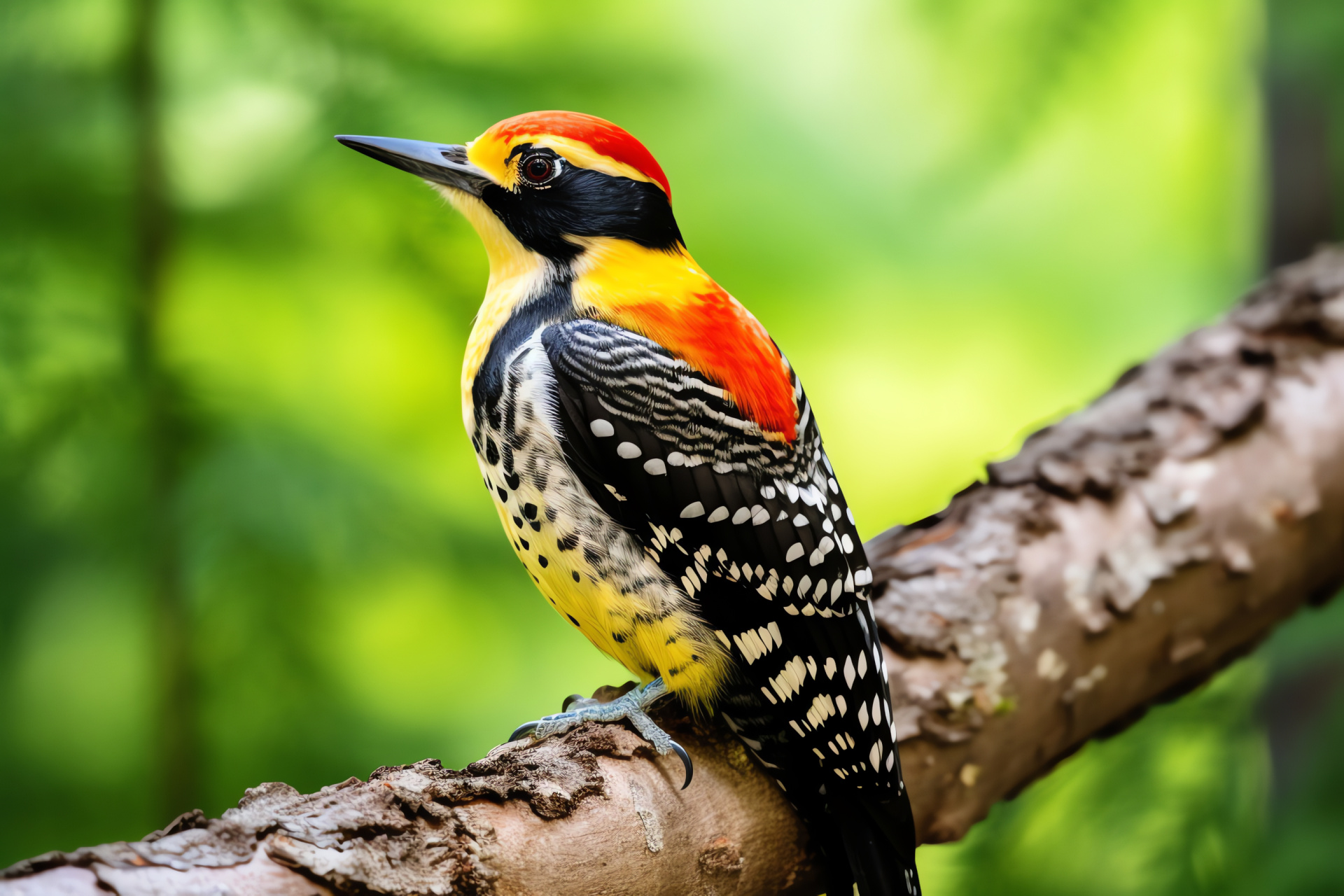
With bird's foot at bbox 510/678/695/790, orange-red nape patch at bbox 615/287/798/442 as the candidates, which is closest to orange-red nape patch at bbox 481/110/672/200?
orange-red nape patch at bbox 615/287/798/442

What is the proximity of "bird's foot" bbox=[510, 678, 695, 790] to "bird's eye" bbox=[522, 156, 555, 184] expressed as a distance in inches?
24.6

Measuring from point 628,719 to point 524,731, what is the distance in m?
0.15

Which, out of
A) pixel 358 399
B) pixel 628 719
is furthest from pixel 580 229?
pixel 358 399

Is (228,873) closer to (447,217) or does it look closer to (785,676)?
(785,676)

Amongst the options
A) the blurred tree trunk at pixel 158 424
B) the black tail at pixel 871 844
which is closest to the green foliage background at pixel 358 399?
the blurred tree trunk at pixel 158 424

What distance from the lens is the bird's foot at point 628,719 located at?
43.0 inches

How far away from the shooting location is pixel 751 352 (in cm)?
112

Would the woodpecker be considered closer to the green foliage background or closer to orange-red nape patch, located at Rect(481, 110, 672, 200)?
orange-red nape patch, located at Rect(481, 110, 672, 200)

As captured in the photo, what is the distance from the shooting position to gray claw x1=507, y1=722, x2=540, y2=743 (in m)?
1.16

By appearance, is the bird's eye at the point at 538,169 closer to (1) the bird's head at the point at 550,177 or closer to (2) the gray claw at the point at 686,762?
(1) the bird's head at the point at 550,177

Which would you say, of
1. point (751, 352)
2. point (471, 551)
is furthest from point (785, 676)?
point (471, 551)

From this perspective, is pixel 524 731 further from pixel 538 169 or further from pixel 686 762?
pixel 538 169

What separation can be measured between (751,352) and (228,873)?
28.5 inches

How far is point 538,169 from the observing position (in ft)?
3.82
